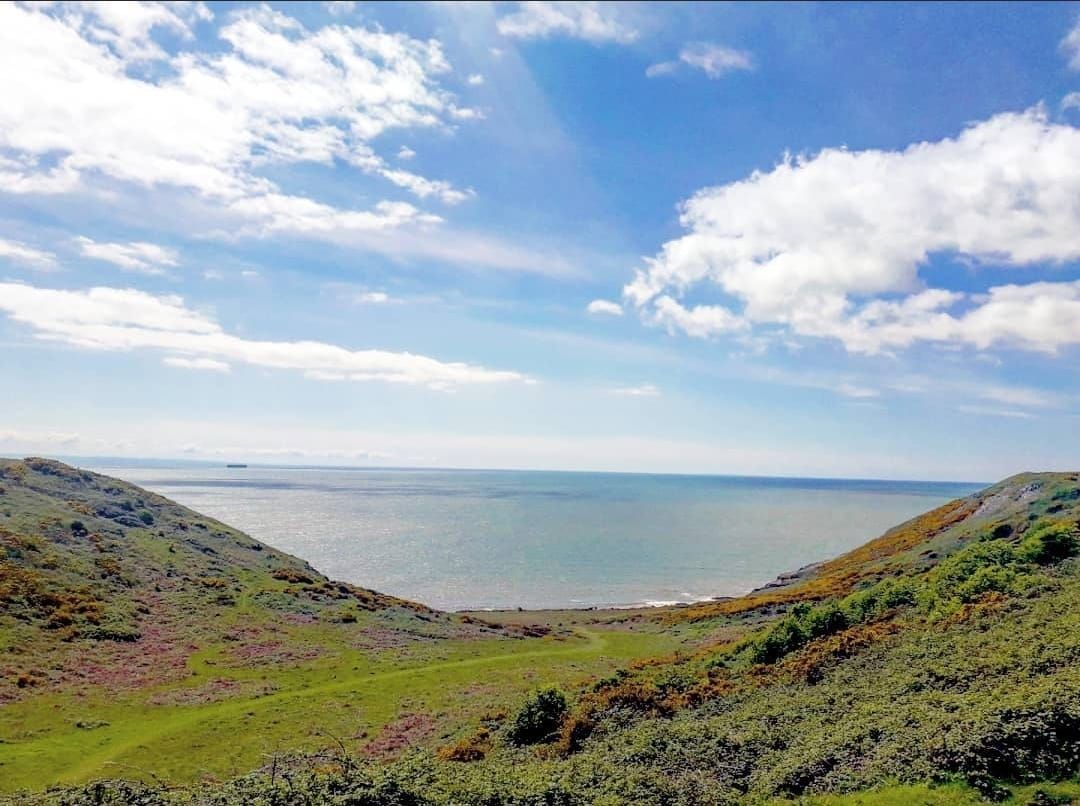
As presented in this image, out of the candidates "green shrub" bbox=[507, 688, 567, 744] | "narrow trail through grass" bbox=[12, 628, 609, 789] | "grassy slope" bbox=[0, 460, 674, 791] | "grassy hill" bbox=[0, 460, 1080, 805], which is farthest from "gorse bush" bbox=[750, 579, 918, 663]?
"narrow trail through grass" bbox=[12, 628, 609, 789]

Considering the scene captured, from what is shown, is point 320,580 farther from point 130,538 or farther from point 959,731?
point 959,731

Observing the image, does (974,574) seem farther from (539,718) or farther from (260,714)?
(260,714)

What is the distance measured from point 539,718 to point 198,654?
38.0m

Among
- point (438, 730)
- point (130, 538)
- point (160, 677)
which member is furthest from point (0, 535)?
point (438, 730)

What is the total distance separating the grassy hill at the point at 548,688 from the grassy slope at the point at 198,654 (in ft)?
0.94

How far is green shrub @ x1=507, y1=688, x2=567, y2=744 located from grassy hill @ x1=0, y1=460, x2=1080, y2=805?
144mm

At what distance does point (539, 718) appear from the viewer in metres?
31.7

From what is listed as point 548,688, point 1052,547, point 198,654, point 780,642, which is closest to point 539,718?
point 548,688

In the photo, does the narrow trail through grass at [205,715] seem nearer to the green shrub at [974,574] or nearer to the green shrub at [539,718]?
the green shrub at [539,718]

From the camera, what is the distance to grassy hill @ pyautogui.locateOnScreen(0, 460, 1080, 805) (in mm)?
19203

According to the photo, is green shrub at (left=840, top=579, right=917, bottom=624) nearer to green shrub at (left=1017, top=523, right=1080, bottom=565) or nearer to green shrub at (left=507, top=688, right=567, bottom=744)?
green shrub at (left=1017, top=523, right=1080, bottom=565)

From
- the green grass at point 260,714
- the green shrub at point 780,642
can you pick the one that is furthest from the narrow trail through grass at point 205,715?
the green shrub at point 780,642

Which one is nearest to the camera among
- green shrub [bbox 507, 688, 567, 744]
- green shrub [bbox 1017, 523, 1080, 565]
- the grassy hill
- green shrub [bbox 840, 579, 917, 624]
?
the grassy hill

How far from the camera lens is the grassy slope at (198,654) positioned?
3719cm
